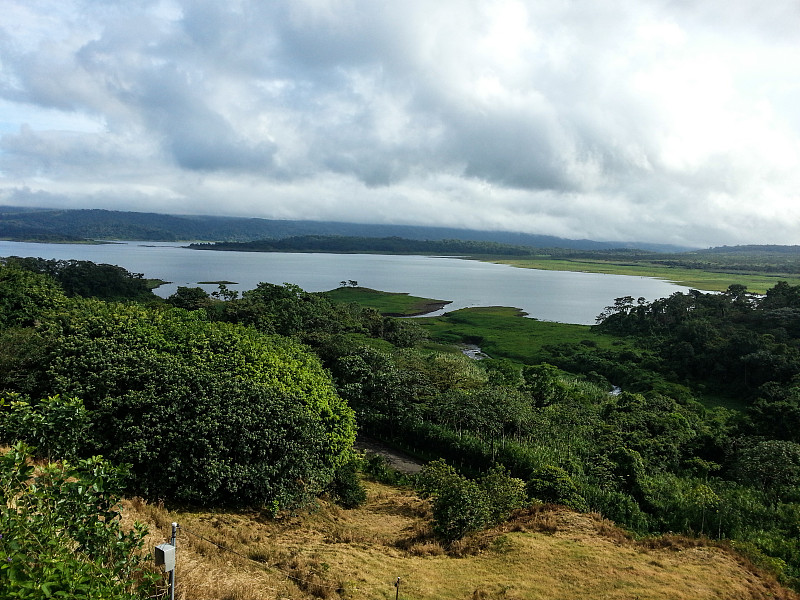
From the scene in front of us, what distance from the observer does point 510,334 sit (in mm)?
65000

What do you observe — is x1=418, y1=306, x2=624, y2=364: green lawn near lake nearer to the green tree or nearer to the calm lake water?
the calm lake water

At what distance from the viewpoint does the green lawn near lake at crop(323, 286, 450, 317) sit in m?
83.9

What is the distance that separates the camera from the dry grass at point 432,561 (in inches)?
384

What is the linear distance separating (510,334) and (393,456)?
144 ft

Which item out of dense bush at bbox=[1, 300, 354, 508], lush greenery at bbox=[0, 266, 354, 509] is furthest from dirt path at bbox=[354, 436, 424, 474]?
dense bush at bbox=[1, 300, 354, 508]

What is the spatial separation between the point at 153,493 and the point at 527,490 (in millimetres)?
11777

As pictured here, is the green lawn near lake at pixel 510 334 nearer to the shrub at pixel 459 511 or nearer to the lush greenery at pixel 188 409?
the shrub at pixel 459 511

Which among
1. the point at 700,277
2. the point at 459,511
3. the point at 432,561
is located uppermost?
the point at 700,277

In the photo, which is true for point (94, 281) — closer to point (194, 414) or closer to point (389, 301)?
point (389, 301)

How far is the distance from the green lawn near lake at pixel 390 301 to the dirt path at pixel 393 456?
55121 mm

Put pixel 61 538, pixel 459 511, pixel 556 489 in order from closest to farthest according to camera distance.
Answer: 1. pixel 61 538
2. pixel 459 511
3. pixel 556 489

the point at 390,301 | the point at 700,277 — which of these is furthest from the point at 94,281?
the point at 700,277

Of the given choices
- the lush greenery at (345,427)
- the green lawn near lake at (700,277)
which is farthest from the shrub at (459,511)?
the green lawn near lake at (700,277)

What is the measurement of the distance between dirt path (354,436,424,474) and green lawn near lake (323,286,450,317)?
5512cm
